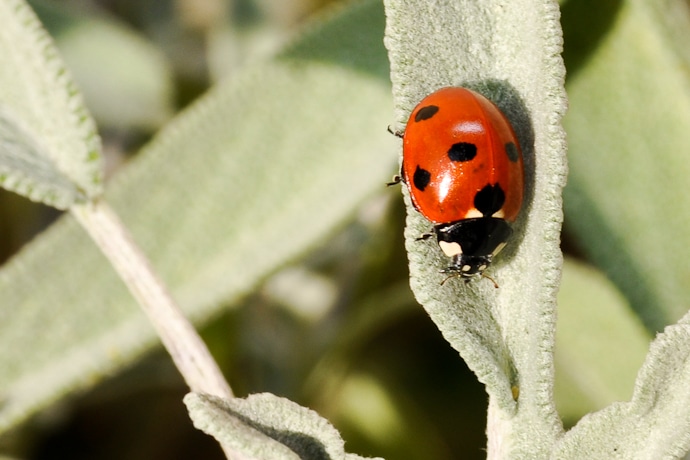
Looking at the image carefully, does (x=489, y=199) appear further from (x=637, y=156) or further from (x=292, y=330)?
(x=292, y=330)

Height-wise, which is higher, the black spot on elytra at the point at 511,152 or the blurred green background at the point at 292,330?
the blurred green background at the point at 292,330

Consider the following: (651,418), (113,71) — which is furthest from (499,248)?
(113,71)

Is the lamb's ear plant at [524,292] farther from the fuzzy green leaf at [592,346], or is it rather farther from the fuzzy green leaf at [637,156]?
the fuzzy green leaf at [592,346]

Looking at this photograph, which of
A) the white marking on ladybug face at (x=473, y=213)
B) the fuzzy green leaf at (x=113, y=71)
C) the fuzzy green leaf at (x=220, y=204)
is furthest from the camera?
the fuzzy green leaf at (x=113, y=71)

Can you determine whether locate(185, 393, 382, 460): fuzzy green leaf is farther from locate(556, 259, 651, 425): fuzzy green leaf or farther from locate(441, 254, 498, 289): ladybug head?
locate(556, 259, 651, 425): fuzzy green leaf

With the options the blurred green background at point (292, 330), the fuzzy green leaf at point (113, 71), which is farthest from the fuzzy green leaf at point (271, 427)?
the fuzzy green leaf at point (113, 71)

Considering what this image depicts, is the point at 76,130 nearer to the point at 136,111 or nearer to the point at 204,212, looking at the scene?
the point at 204,212
